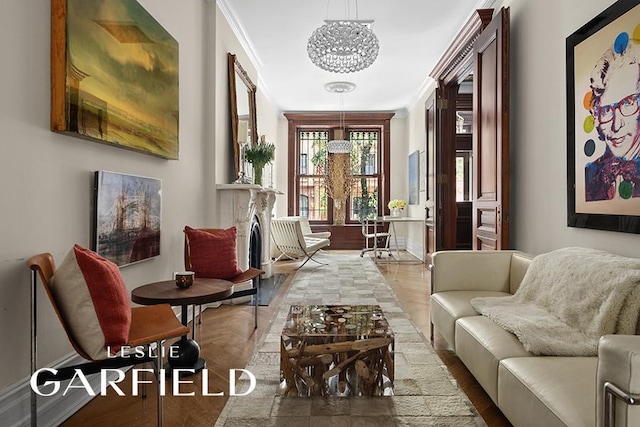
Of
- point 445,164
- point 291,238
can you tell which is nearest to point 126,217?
point 291,238

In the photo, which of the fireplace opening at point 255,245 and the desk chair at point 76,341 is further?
the fireplace opening at point 255,245

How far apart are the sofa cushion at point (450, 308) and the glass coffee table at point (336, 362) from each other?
0.60 m

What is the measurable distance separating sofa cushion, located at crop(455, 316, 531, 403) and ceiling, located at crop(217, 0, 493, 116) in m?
3.66

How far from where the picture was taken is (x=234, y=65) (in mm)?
5125

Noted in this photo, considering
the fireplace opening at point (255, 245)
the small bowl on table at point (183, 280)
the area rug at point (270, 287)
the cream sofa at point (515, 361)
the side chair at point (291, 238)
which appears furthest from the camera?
the side chair at point (291, 238)

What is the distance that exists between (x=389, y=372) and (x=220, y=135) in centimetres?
341

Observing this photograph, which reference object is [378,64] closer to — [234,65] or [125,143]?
[234,65]

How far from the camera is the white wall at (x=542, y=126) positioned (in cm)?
293

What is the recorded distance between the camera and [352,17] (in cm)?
499

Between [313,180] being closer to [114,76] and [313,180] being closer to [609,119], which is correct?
[114,76]

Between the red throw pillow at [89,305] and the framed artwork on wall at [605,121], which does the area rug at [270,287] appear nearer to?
the red throw pillow at [89,305]

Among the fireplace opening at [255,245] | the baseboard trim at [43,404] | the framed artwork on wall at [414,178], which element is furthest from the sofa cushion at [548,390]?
the framed artwork on wall at [414,178]

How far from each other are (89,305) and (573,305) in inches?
87.1

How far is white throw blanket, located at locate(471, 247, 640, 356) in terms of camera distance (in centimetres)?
180
